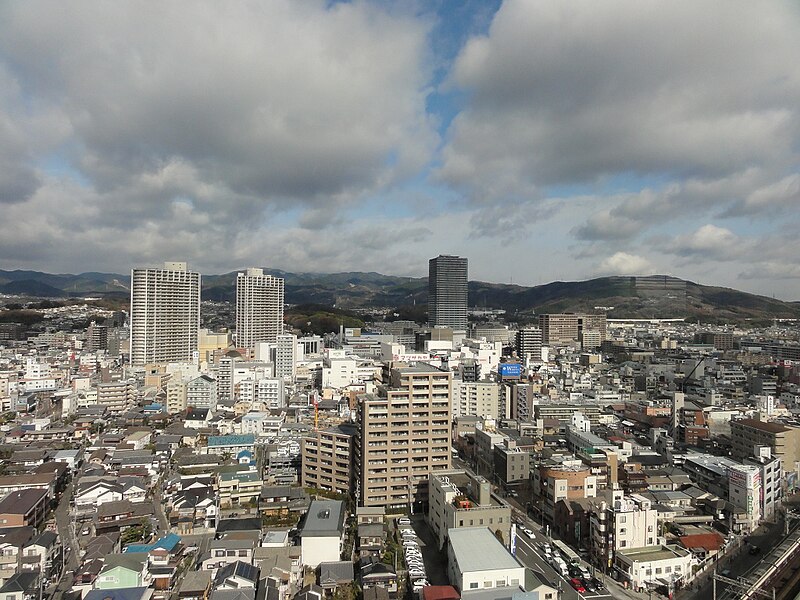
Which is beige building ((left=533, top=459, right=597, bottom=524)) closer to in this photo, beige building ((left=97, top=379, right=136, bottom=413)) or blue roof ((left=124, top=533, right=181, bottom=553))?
blue roof ((left=124, top=533, right=181, bottom=553))

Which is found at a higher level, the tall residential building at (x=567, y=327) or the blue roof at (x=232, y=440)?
the tall residential building at (x=567, y=327)

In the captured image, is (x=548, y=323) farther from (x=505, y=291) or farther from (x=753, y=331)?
(x=505, y=291)

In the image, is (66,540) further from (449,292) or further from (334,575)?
(449,292)

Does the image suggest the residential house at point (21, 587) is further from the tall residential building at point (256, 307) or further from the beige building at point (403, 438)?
the tall residential building at point (256, 307)

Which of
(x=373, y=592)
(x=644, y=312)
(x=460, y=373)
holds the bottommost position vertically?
(x=373, y=592)

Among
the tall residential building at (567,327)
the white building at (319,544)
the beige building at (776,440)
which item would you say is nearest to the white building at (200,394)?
the white building at (319,544)

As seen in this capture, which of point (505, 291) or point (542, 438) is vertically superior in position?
point (505, 291)

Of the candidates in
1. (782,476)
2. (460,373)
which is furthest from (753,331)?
(782,476)
